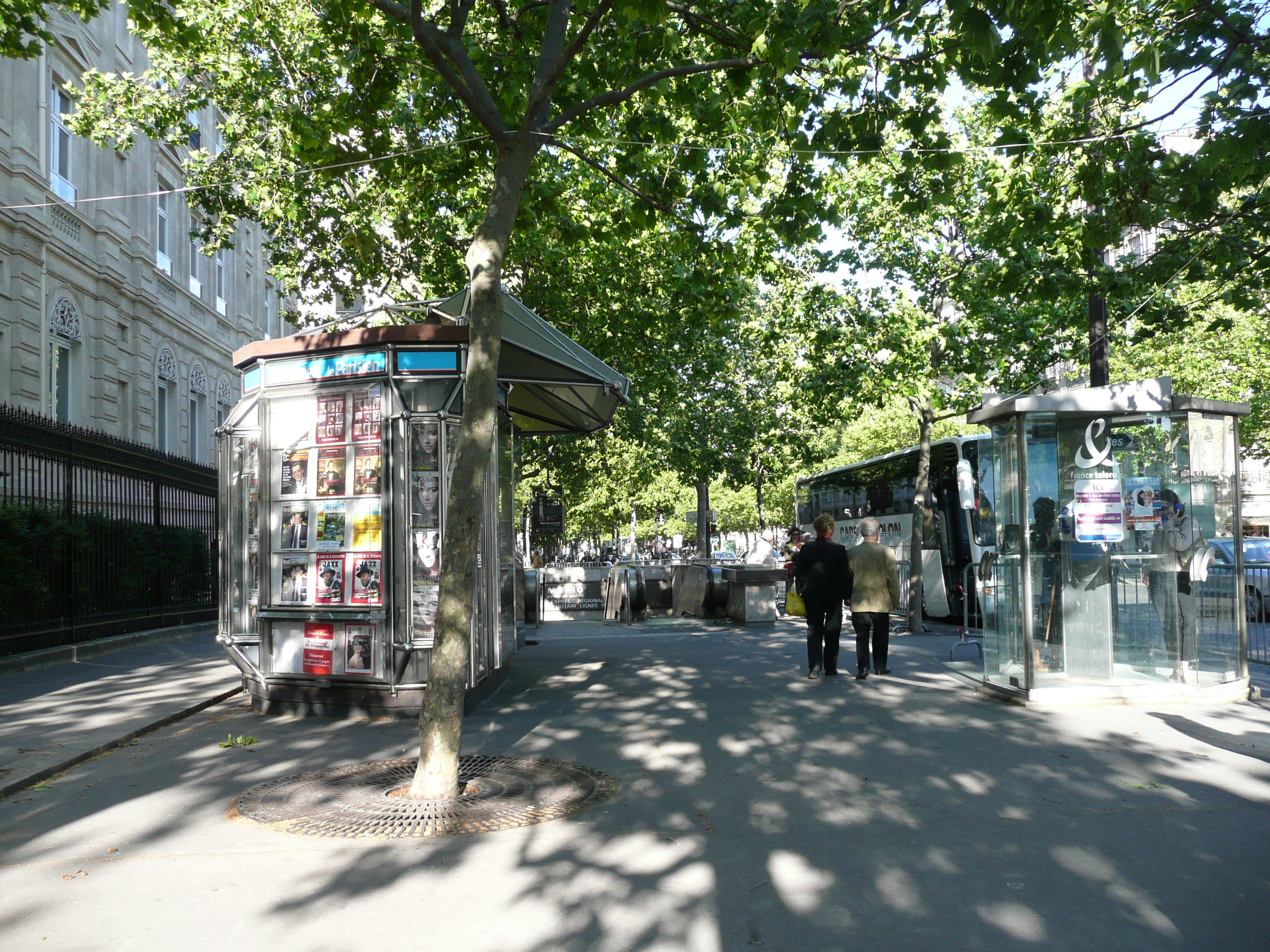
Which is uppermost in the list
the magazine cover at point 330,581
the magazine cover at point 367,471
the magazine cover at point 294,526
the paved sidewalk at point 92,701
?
the magazine cover at point 367,471

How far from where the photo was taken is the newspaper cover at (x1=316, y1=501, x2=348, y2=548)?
8.32 meters

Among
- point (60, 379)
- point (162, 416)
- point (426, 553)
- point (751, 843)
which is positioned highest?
point (60, 379)

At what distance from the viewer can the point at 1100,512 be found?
29.6ft

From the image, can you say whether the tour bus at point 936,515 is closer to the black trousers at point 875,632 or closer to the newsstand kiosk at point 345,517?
the black trousers at point 875,632

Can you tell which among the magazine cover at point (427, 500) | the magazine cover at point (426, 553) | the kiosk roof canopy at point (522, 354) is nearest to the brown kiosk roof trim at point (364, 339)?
the kiosk roof canopy at point (522, 354)

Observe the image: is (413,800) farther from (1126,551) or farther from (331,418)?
(1126,551)

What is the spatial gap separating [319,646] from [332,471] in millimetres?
1527

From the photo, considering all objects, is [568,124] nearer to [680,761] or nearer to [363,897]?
[680,761]

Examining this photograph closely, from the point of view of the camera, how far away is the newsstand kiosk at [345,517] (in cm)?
815

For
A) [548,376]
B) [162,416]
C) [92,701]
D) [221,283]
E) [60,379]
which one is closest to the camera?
[92,701]

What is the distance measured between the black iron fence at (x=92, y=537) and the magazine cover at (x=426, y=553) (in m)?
5.60

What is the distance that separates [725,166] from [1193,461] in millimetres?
5533

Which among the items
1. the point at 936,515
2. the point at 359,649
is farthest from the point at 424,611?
the point at 936,515

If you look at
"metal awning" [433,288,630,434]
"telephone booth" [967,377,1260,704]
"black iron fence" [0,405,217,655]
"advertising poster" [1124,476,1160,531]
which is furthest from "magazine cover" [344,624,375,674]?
"advertising poster" [1124,476,1160,531]
